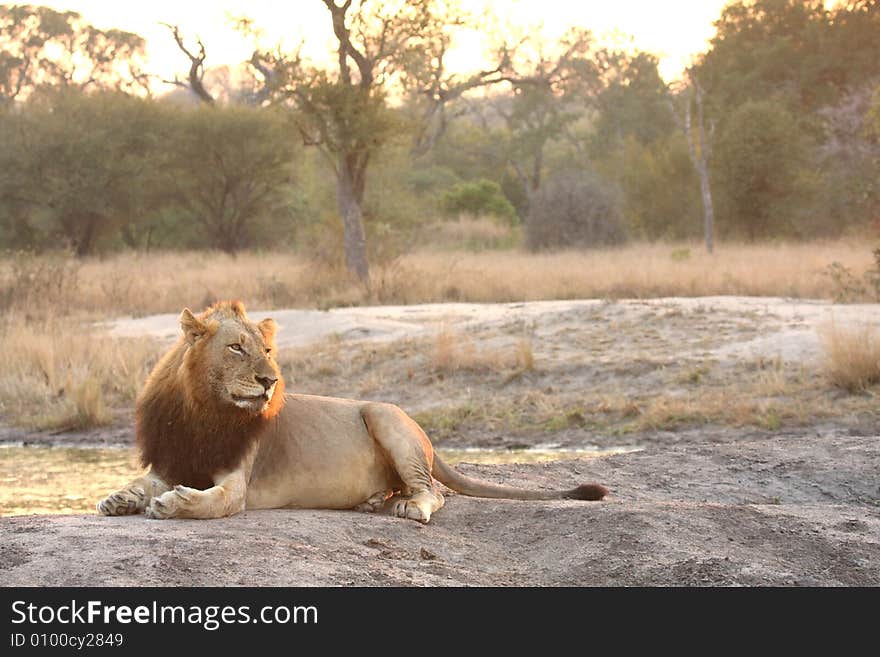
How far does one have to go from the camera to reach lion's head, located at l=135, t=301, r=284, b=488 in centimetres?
566

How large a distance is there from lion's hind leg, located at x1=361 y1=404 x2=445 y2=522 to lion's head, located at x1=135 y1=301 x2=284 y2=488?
741 mm

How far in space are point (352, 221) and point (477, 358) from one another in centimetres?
943

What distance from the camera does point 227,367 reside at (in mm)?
5664

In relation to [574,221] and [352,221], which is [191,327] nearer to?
[352,221]

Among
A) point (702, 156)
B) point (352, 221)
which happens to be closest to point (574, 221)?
point (702, 156)

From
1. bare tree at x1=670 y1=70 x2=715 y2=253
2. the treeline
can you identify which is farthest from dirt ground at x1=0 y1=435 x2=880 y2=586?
bare tree at x1=670 y1=70 x2=715 y2=253

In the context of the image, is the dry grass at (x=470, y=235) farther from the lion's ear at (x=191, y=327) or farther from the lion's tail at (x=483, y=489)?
the lion's ear at (x=191, y=327)

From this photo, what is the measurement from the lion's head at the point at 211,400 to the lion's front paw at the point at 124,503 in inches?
5.1

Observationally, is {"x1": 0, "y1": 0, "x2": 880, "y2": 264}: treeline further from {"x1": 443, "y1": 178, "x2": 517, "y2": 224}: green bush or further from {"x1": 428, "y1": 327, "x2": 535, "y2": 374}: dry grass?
{"x1": 428, "y1": 327, "x2": 535, "y2": 374}: dry grass

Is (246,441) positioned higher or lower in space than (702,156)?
lower

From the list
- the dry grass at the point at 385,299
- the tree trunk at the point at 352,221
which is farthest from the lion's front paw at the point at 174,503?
the tree trunk at the point at 352,221

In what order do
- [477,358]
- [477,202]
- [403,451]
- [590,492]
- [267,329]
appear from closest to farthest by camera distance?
[267,329] → [403,451] → [590,492] → [477,358] → [477,202]

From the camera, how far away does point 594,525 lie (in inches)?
242
